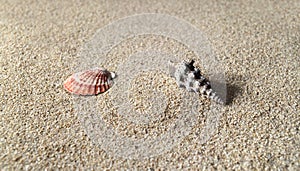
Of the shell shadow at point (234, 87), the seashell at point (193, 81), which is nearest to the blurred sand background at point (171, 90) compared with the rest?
the shell shadow at point (234, 87)

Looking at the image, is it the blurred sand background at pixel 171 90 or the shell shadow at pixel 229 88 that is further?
the shell shadow at pixel 229 88

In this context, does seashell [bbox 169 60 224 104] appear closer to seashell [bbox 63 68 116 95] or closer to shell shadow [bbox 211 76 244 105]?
shell shadow [bbox 211 76 244 105]

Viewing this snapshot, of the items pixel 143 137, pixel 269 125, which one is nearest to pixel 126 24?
pixel 143 137

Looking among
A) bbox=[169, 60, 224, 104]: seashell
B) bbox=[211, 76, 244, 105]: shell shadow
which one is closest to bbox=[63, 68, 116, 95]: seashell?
bbox=[169, 60, 224, 104]: seashell

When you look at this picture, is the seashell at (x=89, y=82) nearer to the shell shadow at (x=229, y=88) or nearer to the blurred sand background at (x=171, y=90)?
the blurred sand background at (x=171, y=90)

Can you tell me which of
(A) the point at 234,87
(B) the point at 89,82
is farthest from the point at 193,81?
(B) the point at 89,82

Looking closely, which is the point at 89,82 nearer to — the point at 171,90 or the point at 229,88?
the point at 171,90
